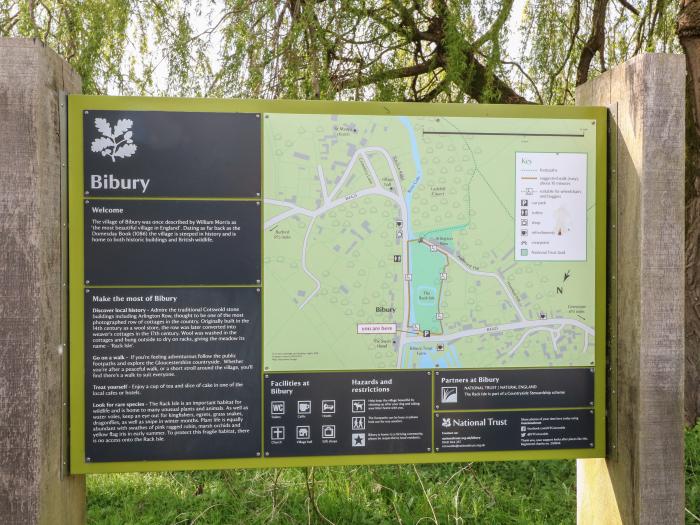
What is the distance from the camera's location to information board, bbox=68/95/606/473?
242 centimetres

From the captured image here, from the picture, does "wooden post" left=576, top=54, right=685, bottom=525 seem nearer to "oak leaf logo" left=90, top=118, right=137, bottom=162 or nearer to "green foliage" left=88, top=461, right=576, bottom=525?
"green foliage" left=88, top=461, right=576, bottom=525

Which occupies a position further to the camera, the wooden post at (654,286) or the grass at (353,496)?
the grass at (353,496)

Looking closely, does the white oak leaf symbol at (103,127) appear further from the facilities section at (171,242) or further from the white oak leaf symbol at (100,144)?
the facilities section at (171,242)

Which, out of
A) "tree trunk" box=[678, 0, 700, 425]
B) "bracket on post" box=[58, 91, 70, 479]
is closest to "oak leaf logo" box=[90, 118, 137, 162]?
"bracket on post" box=[58, 91, 70, 479]

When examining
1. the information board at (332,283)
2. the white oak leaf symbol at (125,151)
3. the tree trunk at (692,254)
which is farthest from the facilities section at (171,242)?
the tree trunk at (692,254)

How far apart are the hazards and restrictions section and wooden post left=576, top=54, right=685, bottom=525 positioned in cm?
78

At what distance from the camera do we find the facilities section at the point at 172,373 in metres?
2.42

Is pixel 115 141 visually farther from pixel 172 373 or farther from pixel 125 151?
pixel 172 373

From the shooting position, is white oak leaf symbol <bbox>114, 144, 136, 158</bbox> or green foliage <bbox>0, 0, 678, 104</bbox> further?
green foliage <bbox>0, 0, 678, 104</bbox>

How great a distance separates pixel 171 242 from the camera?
96.0 inches

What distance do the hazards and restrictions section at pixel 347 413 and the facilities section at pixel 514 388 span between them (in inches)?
3.4

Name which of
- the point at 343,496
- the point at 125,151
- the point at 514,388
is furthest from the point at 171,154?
the point at 343,496

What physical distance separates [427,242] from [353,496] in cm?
176

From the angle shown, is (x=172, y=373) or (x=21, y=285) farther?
(x=172, y=373)
